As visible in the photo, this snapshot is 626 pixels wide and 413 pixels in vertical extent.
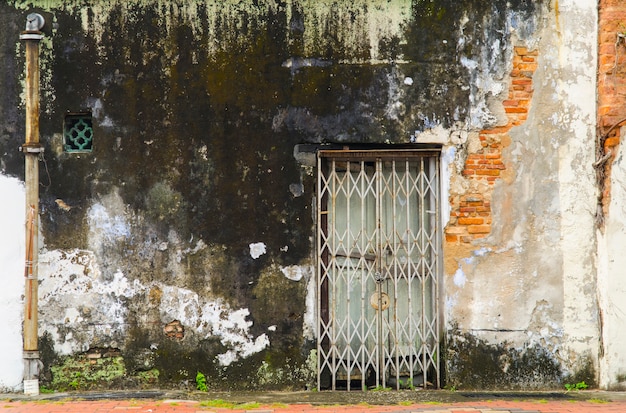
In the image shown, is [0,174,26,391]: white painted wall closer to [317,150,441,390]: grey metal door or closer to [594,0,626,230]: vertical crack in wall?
[317,150,441,390]: grey metal door

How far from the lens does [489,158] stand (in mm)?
6762

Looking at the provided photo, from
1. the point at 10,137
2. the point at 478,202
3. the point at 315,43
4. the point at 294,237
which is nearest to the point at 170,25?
the point at 315,43

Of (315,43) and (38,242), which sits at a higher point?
(315,43)

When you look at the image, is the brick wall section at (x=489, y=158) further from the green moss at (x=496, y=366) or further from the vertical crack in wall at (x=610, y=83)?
the green moss at (x=496, y=366)

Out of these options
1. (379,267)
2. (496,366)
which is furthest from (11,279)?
(496,366)

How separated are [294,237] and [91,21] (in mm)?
2664

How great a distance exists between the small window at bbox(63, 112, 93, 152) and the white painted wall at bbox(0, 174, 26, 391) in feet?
1.88

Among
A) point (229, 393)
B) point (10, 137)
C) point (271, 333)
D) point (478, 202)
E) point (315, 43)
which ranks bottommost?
point (229, 393)

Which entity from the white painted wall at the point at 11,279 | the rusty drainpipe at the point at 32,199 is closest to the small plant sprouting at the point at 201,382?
the rusty drainpipe at the point at 32,199

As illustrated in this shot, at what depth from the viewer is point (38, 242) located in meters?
6.69

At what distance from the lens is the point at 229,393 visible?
6.59m

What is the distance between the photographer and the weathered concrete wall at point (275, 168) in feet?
21.9

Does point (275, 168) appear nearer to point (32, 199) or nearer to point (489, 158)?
point (489, 158)

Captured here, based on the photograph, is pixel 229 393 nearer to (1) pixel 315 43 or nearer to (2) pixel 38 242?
(2) pixel 38 242
